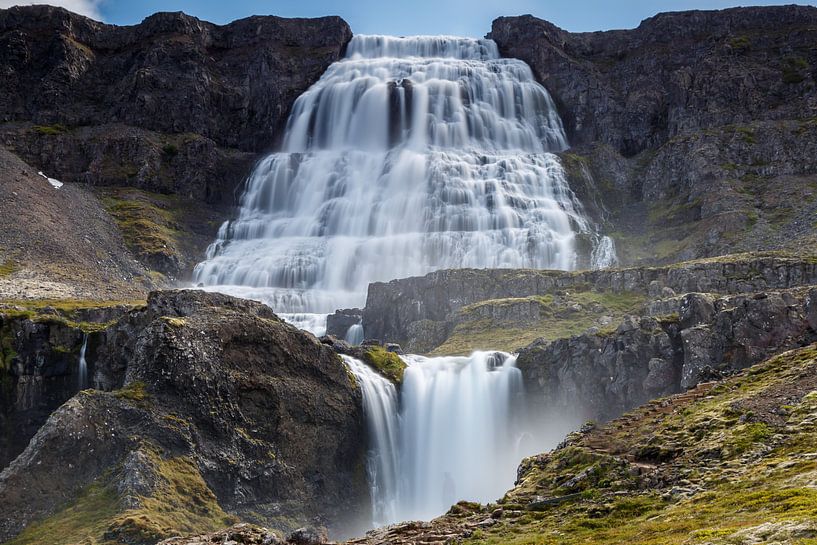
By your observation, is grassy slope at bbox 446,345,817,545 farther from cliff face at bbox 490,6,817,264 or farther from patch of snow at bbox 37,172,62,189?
patch of snow at bbox 37,172,62,189

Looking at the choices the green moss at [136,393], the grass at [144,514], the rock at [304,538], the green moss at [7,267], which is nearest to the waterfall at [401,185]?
the green moss at [7,267]

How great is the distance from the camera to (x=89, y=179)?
128750mm

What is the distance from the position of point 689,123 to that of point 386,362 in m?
90.4

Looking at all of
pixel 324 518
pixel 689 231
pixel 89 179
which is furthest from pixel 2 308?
pixel 689 231

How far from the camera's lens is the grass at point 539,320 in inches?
2781

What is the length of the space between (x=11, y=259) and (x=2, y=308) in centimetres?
3130

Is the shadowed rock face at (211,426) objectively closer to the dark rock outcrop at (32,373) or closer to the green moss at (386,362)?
the dark rock outcrop at (32,373)

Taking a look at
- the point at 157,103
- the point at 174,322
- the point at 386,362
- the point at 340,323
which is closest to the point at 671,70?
the point at 340,323

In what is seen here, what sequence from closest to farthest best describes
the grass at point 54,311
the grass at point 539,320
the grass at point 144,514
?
1. the grass at point 144,514
2. the grass at point 54,311
3. the grass at point 539,320

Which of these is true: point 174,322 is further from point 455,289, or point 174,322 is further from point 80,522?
point 455,289

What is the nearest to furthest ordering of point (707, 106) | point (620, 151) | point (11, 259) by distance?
1. point (11, 259)
2. point (707, 106)
3. point (620, 151)

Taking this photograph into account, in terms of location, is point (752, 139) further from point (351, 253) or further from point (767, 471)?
point (767, 471)

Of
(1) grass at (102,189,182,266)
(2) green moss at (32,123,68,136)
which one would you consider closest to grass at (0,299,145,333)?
(1) grass at (102,189,182,266)

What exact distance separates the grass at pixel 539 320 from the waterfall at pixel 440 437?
10691 millimetres
